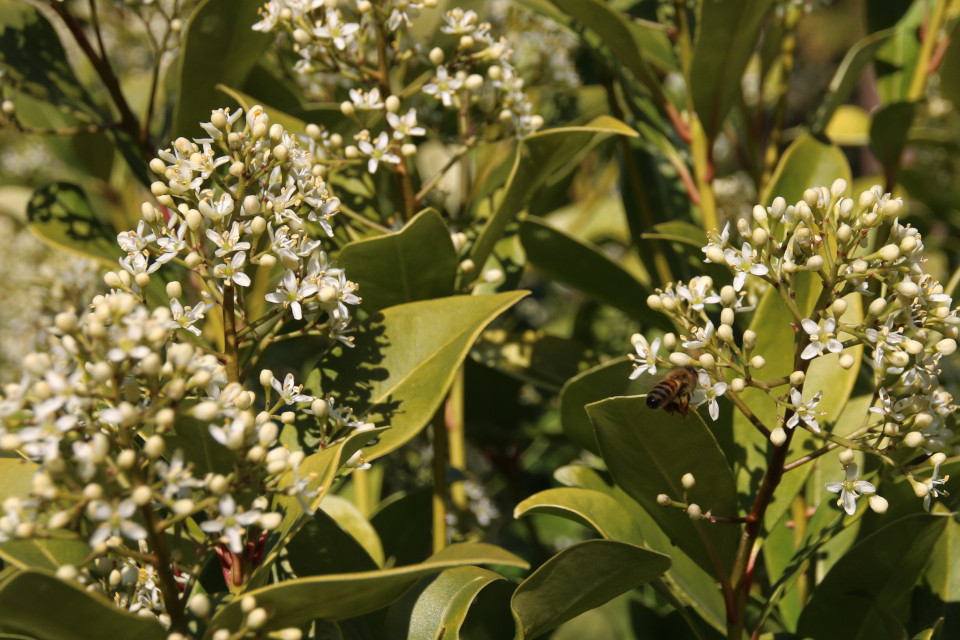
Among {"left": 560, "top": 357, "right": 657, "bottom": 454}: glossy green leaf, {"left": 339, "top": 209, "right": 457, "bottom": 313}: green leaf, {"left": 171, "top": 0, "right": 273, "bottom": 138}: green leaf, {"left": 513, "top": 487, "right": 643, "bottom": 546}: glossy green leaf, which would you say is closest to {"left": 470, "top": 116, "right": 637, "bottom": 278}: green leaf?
{"left": 339, "top": 209, "right": 457, "bottom": 313}: green leaf

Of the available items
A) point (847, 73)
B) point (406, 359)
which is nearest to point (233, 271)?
point (406, 359)

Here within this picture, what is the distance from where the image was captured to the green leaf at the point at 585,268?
2008 mm

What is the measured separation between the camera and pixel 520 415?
2738 millimetres

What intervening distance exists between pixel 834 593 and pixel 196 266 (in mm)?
1293

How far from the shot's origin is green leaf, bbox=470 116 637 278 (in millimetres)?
1693

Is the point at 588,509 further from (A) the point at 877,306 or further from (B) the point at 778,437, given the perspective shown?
(A) the point at 877,306

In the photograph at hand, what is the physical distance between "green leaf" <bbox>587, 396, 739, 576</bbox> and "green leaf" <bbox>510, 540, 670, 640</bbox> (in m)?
Answer: 0.23

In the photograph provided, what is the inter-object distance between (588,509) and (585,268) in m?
0.74

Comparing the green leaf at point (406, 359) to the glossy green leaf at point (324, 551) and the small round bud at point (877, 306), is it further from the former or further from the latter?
the small round bud at point (877, 306)

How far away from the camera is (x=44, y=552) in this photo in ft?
4.15

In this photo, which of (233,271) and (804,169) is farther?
(804,169)

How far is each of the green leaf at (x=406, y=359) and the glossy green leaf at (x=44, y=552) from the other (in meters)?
0.46

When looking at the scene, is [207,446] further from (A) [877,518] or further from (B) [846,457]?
(A) [877,518]

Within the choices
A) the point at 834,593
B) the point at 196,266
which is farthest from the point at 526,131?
the point at 834,593
